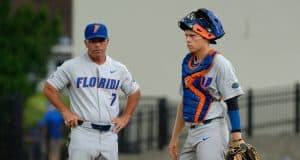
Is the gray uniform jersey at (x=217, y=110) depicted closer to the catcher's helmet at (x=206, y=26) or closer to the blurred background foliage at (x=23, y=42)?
the catcher's helmet at (x=206, y=26)

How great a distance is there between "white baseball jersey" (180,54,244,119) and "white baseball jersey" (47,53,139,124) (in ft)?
3.55

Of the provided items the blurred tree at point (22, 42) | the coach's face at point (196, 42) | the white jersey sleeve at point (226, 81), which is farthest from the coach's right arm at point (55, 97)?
the blurred tree at point (22, 42)

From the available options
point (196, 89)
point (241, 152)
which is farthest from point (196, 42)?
point (241, 152)

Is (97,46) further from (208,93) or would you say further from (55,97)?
(208,93)

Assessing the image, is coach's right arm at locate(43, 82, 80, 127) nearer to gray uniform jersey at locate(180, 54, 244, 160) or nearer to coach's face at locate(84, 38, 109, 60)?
coach's face at locate(84, 38, 109, 60)

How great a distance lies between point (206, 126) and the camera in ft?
25.0

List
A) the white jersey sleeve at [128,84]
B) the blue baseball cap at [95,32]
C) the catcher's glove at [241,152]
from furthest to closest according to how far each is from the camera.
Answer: the white jersey sleeve at [128,84], the blue baseball cap at [95,32], the catcher's glove at [241,152]

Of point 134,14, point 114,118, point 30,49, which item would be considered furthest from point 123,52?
point 30,49

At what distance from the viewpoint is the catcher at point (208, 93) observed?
756 cm

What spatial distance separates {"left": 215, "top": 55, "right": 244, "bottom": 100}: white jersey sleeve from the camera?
7.53m

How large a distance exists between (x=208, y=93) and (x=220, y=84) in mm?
123

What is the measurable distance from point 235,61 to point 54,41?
16.0 metres

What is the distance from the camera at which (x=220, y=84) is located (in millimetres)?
7566

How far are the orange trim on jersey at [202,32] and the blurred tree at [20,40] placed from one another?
2243 centimetres
